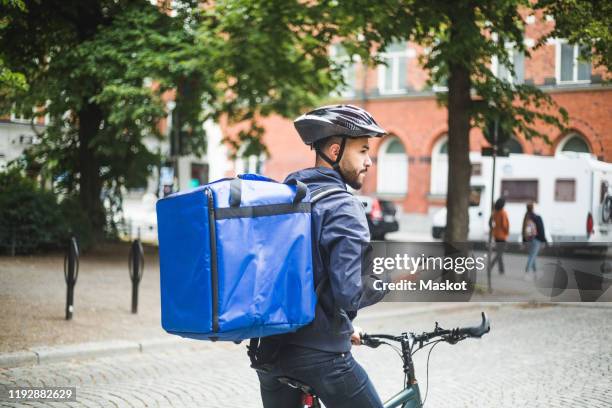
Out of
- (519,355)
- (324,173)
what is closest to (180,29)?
(519,355)

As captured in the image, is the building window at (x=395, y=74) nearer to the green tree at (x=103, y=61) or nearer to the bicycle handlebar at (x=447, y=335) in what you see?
the green tree at (x=103, y=61)

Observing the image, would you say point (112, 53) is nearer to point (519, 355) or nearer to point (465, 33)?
point (465, 33)

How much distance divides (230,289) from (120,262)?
14663 millimetres

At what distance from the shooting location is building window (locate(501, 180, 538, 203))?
917 inches

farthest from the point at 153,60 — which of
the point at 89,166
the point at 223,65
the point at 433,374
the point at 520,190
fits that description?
the point at 520,190

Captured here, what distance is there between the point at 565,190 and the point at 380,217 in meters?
8.89

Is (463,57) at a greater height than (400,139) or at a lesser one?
lesser

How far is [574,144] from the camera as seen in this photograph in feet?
49.4

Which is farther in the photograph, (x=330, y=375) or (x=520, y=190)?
(x=520, y=190)

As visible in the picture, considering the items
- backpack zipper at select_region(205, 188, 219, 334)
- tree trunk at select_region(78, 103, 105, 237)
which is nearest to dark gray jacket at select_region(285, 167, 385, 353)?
backpack zipper at select_region(205, 188, 219, 334)

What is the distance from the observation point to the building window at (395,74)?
1359 inches

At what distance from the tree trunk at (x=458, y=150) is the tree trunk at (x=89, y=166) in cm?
961

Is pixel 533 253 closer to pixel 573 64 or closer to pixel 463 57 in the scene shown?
pixel 463 57

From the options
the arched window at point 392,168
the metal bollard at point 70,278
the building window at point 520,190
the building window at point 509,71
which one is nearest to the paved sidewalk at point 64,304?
the metal bollard at point 70,278
